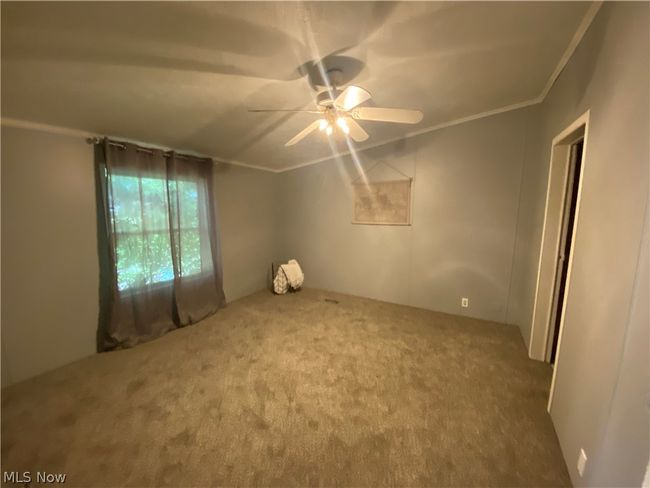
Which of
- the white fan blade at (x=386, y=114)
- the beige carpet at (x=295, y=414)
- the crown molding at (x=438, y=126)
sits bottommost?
the beige carpet at (x=295, y=414)

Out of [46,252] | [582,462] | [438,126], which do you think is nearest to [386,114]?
[438,126]

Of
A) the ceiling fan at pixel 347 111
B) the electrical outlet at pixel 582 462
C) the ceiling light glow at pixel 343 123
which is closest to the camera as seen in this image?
the electrical outlet at pixel 582 462

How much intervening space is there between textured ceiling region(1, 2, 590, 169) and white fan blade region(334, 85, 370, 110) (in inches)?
10.2

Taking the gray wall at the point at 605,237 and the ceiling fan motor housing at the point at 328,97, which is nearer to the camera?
the gray wall at the point at 605,237

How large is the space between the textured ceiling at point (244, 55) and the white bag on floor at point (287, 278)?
238 cm

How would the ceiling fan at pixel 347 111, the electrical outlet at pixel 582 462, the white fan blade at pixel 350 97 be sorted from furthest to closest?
1. the ceiling fan at pixel 347 111
2. the white fan blade at pixel 350 97
3. the electrical outlet at pixel 582 462

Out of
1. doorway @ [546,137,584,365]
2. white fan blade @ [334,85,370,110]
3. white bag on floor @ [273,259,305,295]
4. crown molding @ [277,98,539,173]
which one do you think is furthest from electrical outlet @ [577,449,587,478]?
white bag on floor @ [273,259,305,295]

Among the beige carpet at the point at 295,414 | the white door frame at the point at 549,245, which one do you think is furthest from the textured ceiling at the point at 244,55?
the beige carpet at the point at 295,414

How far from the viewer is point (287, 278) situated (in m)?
4.19

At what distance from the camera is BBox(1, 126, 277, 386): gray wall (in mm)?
1945

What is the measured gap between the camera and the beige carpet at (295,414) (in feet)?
4.47

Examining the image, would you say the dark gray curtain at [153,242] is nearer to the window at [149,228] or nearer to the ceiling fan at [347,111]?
the window at [149,228]

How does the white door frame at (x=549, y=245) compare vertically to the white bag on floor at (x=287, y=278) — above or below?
above

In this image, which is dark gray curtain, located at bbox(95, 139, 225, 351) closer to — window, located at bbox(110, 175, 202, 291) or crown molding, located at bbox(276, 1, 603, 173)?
window, located at bbox(110, 175, 202, 291)
